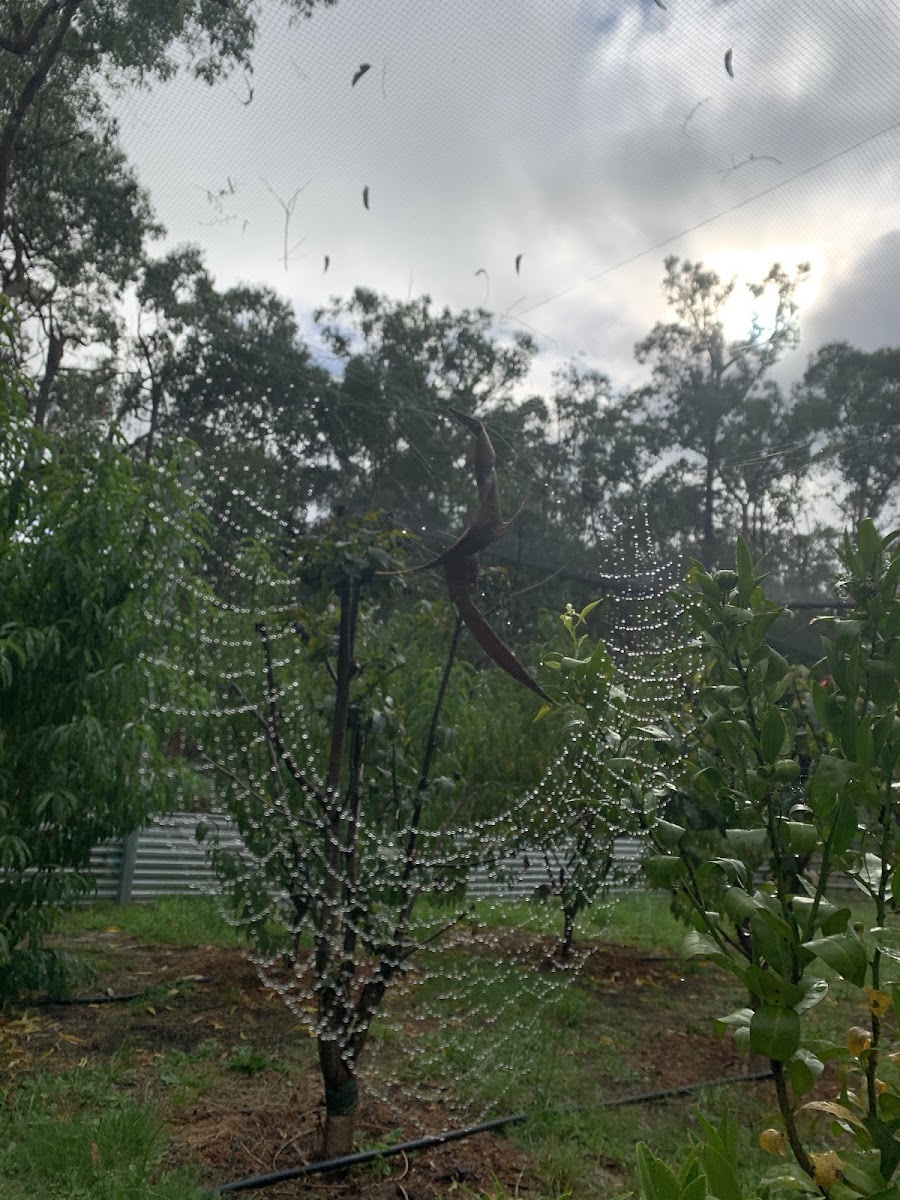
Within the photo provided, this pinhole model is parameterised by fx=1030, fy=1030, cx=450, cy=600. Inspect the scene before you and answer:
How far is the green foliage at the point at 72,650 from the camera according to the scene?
9.14 ft

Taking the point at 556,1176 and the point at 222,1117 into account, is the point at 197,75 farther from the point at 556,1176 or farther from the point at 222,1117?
the point at 556,1176

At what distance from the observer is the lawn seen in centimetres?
214

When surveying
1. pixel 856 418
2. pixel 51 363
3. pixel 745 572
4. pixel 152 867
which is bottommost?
pixel 152 867

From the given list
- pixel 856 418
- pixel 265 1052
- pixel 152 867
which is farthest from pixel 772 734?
pixel 152 867

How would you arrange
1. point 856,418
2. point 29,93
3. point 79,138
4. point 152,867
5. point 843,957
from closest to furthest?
1. point 843,957
2. point 856,418
3. point 152,867
4. point 29,93
5. point 79,138

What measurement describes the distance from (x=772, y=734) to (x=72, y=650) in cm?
221

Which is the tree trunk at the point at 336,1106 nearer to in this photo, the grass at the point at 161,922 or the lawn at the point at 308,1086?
the lawn at the point at 308,1086

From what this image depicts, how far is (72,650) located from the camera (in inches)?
110

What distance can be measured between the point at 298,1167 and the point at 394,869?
918mm

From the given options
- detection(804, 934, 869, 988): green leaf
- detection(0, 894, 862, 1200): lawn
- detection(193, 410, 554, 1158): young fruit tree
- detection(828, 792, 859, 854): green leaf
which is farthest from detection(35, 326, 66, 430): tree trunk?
detection(804, 934, 869, 988): green leaf

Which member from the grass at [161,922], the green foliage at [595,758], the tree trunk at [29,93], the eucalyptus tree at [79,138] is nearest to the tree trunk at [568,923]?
the green foliage at [595,758]

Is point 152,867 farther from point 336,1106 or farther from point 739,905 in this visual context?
point 739,905

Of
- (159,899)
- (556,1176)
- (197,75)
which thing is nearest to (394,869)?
(556,1176)

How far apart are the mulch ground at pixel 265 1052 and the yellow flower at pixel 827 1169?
967 millimetres
